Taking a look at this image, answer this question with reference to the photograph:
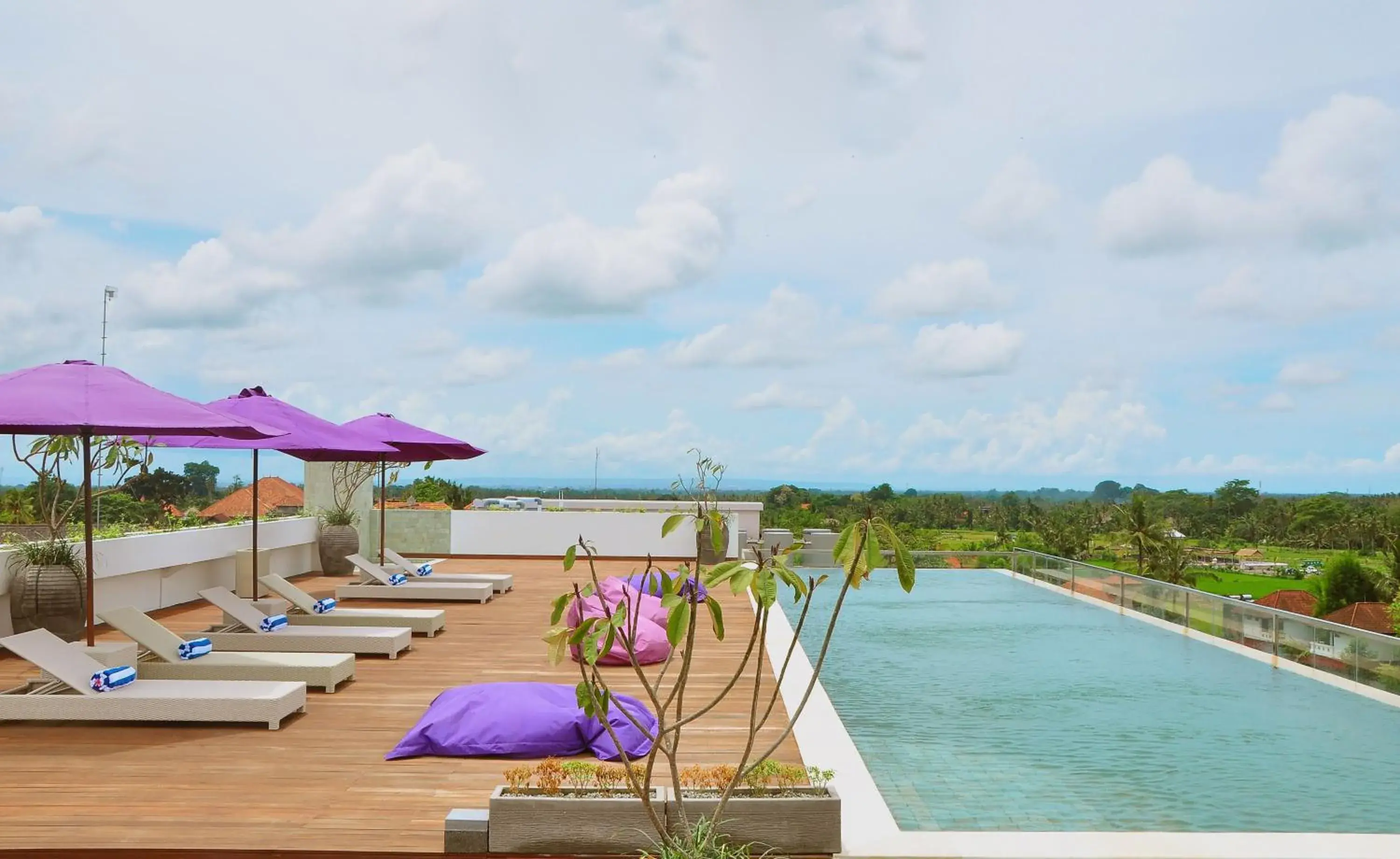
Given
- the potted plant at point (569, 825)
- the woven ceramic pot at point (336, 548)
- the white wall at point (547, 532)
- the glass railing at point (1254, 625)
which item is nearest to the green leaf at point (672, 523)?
the potted plant at point (569, 825)

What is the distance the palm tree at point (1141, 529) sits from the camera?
55.5 metres

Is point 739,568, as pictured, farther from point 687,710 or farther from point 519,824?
point 687,710

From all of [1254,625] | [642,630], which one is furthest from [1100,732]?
[1254,625]

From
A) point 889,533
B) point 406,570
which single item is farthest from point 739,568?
point 406,570

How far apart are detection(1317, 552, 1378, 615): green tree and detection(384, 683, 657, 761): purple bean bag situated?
147 feet

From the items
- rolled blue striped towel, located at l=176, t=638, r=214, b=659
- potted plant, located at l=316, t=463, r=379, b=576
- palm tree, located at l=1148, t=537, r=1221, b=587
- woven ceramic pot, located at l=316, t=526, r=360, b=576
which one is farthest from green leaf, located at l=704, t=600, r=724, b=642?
palm tree, located at l=1148, t=537, r=1221, b=587

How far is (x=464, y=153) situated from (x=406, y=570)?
41.0 meters

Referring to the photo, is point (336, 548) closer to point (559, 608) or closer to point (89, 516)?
point (89, 516)

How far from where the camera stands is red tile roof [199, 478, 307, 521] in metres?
12.0

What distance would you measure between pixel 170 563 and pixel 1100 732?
8075mm

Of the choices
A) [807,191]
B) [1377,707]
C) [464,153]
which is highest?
[464,153]

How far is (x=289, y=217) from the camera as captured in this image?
182 ft

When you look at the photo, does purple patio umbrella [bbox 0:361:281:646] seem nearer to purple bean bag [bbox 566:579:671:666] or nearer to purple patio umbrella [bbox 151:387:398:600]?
purple patio umbrella [bbox 151:387:398:600]

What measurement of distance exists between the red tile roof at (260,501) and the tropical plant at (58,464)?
1211mm
